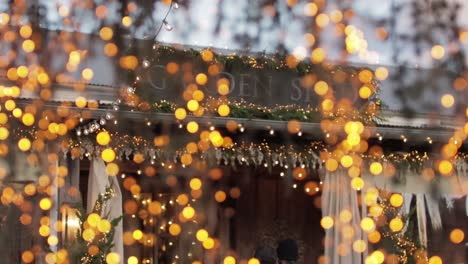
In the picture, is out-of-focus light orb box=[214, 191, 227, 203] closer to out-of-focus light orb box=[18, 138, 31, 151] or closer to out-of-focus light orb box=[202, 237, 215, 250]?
out-of-focus light orb box=[202, 237, 215, 250]

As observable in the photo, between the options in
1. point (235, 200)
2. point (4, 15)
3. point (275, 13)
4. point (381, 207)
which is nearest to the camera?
point (275, 13)

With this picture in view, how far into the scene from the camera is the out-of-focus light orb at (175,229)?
30.8 ft

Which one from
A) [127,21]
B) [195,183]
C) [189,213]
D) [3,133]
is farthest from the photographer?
[189,213]

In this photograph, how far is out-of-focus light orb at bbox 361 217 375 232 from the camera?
774 cm

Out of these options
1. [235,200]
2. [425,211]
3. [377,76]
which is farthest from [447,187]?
[235,200]

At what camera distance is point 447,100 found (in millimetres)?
4738

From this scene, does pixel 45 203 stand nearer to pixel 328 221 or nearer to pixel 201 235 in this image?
pixel 201 235

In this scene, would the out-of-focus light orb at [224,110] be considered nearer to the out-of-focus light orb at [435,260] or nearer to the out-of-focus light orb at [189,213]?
the out-of-focus light orb at [189,213]

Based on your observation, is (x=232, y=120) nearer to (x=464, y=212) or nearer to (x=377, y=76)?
(x=377, y=76)

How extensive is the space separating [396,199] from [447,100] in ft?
11.9

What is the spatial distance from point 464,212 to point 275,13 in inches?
283

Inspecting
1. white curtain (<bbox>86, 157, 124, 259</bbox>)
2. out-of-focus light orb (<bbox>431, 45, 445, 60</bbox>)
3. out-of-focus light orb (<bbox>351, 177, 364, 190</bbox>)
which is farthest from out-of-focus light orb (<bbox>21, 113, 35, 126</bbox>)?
out-of-focus light orb (<bbox>431, 45, 445, 60</bbox>)

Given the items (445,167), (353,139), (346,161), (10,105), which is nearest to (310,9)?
(10,105)

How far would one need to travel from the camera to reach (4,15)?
3.67 metres
